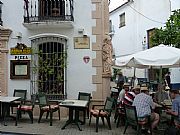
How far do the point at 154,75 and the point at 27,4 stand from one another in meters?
12.2

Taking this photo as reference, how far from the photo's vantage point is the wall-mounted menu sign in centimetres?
1230

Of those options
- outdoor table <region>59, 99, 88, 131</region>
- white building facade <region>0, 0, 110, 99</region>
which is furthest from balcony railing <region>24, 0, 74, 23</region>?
outdoor table <region>59, 99, 88, 131</region>

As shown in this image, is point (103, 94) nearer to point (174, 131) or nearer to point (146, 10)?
point (174, 131)

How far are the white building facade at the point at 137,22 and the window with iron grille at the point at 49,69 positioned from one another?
10.1 metres

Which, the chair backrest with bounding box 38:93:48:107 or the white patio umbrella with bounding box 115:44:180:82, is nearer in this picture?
the white patio umbrella with bounding box 115:44:180:82

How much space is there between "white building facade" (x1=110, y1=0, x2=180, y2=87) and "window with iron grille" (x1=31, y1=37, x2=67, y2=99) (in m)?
10.1

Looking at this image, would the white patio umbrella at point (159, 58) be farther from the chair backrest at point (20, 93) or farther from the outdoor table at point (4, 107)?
the chair backrest at point (20, 93)

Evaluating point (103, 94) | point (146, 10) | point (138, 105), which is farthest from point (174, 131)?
point (146, 10)

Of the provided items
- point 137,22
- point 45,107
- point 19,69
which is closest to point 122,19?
point 137,22

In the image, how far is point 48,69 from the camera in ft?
39.9

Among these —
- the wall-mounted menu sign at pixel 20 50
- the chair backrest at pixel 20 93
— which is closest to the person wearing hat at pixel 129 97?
the chair backrest at pixel 20 93

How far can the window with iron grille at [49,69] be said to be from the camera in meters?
12.2

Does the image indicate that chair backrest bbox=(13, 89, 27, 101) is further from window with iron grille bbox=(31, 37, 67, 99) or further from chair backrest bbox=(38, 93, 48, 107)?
chair backrest bbox=(38, 93, 48, 107)

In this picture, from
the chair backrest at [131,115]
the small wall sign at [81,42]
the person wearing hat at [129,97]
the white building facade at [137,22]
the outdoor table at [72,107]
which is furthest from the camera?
the white building facade at [137,22]
